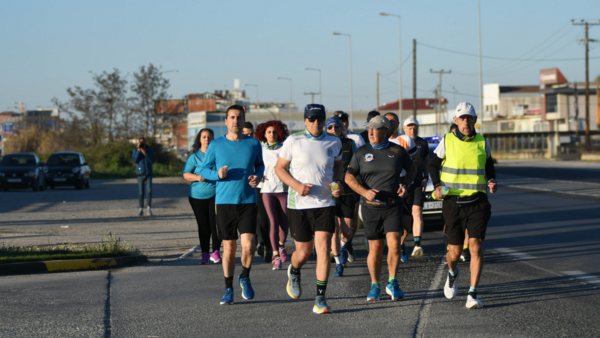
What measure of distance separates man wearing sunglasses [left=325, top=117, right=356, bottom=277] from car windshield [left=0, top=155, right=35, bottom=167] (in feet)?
75.5

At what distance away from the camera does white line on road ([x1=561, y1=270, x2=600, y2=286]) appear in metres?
7.59

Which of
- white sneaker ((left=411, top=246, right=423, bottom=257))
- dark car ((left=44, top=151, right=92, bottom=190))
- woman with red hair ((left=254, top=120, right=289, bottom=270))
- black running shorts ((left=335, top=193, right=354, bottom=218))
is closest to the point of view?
black running shorts ((left=335, top=193, right=354, bottom=218))

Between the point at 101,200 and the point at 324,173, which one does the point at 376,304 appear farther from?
the point at 101,200

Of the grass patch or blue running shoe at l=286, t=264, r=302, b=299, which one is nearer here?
blue running shoe at l=286, t=264, r=302, b=299

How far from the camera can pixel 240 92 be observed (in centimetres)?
15025

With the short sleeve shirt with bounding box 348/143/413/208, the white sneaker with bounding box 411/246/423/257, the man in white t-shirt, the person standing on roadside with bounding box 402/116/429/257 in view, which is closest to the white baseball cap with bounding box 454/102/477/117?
the short sleeve shirt with bounding box 348/143/413/208

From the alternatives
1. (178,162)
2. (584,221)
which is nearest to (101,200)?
(584,221)

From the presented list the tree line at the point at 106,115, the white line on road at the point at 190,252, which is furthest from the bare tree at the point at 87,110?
the white line on road at the point at 190,252

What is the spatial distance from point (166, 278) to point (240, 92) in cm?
14355

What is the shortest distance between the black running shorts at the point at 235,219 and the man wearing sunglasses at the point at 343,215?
5.90 ft

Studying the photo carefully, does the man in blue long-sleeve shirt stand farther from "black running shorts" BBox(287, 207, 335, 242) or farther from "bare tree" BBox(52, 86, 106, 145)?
"bare tree" BBox(52, 86, 106, 145)

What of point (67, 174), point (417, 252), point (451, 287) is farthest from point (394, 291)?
point (67, 174)

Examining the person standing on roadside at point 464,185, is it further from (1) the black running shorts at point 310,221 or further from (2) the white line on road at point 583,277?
(2) the white line on road at point 583,277

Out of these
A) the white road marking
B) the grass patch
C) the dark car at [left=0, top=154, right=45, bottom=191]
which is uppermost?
the dark car at [left=0, top=154, right=45, bottom=191]
